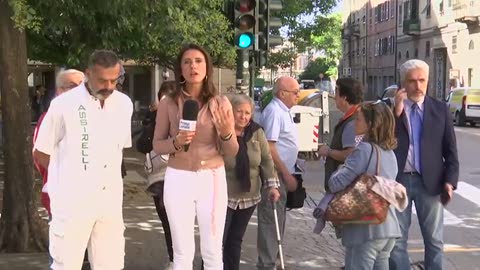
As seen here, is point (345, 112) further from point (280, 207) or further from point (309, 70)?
point (309, 70)

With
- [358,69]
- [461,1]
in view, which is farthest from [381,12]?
[461,1]

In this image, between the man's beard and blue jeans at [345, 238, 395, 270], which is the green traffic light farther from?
the man's beard

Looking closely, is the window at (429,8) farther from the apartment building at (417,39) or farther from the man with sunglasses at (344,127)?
the man with sunglasses at (344,127)

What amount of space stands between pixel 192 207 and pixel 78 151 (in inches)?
30.6

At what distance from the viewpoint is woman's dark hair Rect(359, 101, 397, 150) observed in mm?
4359

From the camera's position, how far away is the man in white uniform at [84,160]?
373 centimetres

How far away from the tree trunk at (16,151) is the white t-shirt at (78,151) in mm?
2953

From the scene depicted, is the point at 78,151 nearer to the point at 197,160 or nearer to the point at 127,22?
the point at 197,160

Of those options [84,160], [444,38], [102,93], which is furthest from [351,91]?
[444,38]

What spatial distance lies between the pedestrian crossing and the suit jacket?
3.15 m

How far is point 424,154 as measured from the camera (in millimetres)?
4934

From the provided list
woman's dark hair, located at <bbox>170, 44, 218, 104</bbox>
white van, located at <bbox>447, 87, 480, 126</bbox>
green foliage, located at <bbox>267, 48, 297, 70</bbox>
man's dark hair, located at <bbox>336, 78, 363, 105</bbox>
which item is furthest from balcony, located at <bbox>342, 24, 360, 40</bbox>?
woman's dark hair, located at <bbox>170, 44, 218, 104</bbox>

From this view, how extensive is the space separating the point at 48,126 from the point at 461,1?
41.7 m

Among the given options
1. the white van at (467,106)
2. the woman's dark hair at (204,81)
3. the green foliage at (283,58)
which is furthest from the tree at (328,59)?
the woman's dark hair at (204,81)
